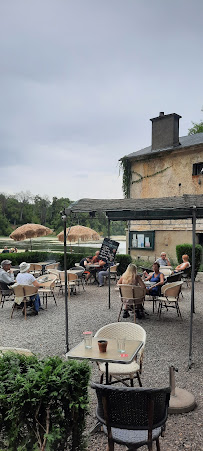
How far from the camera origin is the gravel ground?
3355 mm

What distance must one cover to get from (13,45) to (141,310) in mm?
7639

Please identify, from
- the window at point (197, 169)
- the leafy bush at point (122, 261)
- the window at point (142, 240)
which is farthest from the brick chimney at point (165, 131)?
the leafy bush at point (122, 261)

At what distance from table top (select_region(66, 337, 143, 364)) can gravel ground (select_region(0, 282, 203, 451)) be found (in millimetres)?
510

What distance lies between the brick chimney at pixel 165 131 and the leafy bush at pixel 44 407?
1865 cm

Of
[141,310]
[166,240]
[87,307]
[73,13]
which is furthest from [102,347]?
[166,240]

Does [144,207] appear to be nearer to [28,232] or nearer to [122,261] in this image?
[122,261]

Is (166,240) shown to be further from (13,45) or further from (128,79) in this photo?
(13,45)

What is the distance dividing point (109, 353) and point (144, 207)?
9.95 feet

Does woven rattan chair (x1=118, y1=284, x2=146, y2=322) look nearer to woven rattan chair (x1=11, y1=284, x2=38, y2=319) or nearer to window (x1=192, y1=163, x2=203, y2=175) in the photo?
woven rattan chair (x1=11, y1=284, x2=38, y2=319)

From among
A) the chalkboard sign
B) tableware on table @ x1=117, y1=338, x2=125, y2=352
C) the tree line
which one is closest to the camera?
tableware on table @ x1=117, y1=338, x2=125, y2=352

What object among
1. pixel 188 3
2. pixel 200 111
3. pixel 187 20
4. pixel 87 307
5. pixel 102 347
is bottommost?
pixel 87 307

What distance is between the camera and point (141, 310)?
311 inches

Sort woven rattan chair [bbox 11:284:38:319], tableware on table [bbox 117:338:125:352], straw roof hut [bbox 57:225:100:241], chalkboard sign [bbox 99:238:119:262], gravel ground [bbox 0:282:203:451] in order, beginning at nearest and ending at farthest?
1. gravel ground [bbox 0:282:203:451]
2. tableware on table [bbox 117:338:125:352]
3. woven rattan chair [bbox 11:284:38:319]
4. chalkboard sign [bbox 99:238:119:262]
5. straw roof hut [bbox 57:225:100:241]

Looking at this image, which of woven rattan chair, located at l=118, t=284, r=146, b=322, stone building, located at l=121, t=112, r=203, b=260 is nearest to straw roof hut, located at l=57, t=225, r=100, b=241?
stone building, located at l=121, t=112, r=203, b=260
